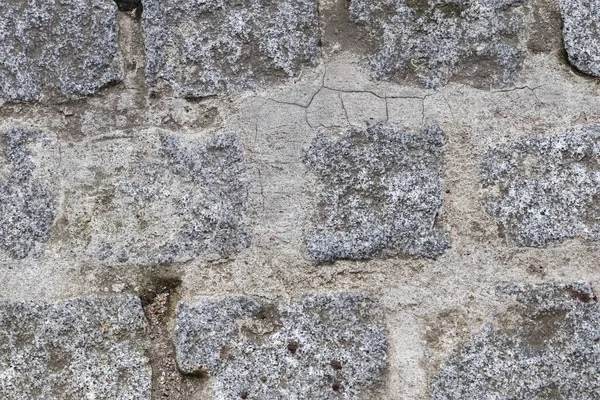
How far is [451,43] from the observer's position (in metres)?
1.07

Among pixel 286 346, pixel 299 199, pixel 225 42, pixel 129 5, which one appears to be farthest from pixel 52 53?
pixel 286 346

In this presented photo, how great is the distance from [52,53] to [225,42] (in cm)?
25

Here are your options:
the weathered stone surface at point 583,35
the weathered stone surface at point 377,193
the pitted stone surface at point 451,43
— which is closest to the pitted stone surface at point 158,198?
the weathered stone surface at point 377,193

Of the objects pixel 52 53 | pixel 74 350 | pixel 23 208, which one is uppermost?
pixel 52 53

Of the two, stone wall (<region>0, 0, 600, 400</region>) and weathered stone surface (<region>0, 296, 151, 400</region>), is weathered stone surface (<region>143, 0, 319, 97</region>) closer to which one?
stone wall (<region>0, 0, 600, 400</region>)

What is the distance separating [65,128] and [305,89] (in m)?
0.35

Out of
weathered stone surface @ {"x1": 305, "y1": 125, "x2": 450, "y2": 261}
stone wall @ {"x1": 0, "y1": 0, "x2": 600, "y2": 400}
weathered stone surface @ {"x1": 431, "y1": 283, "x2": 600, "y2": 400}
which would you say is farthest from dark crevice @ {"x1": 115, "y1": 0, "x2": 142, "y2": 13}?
weathered stone surface @ {"x1": 431, "y1": 283, "x2": 600, "y2": 400}

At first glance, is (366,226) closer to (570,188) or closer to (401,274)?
(401,274)

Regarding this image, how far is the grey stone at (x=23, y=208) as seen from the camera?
3.48 feet

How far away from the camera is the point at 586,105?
105 centimetres

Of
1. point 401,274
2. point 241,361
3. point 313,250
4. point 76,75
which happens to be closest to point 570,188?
point 401,274

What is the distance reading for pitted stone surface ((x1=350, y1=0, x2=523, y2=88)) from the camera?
1.07m

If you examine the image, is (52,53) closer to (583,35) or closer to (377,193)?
(377,193)

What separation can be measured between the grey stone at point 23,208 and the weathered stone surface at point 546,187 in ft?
2.01
